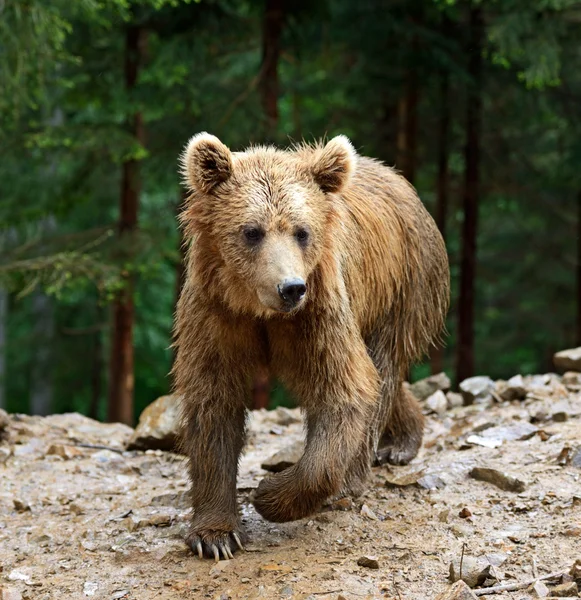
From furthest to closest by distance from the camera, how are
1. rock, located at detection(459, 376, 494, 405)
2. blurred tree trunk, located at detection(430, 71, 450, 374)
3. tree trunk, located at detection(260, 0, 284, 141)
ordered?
blurred tree trunk, located at detection(430, 71, 450, 374) → tree trunk, located at detection(260, 0, 284, 141) → rock, located at detection(459, 376, 494, 405)

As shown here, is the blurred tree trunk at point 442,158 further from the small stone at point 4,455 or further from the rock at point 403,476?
the small stone at point 4,455

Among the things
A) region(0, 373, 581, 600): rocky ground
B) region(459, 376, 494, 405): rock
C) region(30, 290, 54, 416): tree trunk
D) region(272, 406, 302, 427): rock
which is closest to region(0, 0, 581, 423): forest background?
region(30, 290, 54, 416): tree trunk

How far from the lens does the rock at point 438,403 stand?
8.49 meters

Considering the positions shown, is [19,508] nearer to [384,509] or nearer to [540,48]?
[384,509]

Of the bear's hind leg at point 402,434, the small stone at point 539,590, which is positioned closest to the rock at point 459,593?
the small stone at point 539,590

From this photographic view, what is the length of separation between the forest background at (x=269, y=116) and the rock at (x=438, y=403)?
8.94 ft

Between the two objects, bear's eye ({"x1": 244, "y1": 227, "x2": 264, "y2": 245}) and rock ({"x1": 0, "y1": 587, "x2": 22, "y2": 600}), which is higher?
bear's eye ({"x1": 244, "y1": 227, "x2": 264, "y2": 245})

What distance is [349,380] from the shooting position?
521 cm

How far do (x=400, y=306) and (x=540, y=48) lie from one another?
6.33 m

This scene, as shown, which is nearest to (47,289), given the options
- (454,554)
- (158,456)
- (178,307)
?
(158,456)

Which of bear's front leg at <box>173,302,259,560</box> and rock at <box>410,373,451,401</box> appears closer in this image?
bear's front leg at <box>173,302,259,560</box>

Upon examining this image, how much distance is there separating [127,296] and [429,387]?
5288 mm

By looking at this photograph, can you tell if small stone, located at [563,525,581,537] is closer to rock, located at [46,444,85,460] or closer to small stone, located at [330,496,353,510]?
small stone, located at [330,496,353,510]

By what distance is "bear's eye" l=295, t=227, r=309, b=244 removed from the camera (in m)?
4.85
